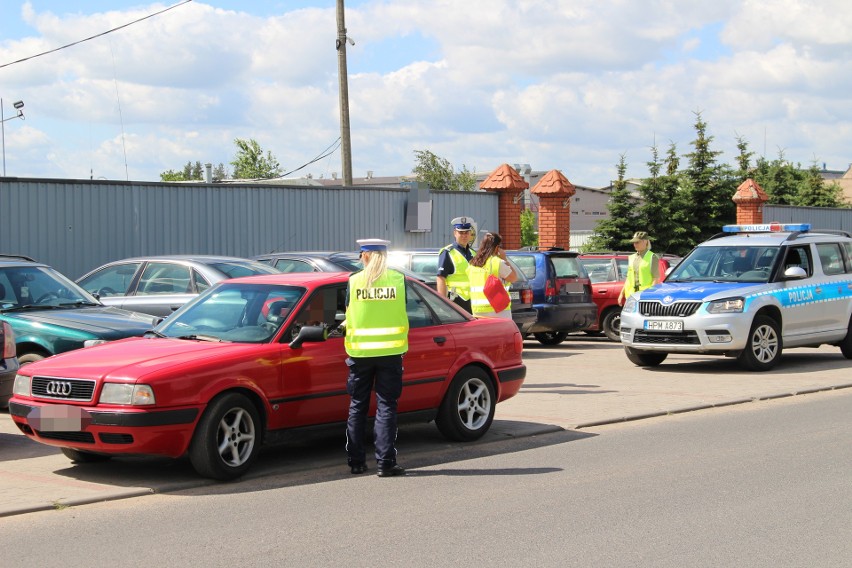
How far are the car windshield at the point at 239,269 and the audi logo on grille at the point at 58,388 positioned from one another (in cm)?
667

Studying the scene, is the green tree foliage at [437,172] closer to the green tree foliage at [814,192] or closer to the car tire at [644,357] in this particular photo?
the green tree foliage at [814,192]

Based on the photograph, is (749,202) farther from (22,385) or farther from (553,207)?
(22,385)

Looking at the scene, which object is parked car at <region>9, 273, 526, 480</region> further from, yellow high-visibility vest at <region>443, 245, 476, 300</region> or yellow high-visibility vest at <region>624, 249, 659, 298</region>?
yellow high-visibility vest at <region>624, 249, 659, 298</region>

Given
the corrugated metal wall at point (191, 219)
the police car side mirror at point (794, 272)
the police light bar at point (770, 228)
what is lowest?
the police car side mirror at point (794, 272)

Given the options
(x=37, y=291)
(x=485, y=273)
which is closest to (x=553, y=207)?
(x=485, y=273)

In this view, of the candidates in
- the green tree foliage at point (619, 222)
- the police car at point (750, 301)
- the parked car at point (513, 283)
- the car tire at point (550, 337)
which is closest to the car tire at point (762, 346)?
the police car at point (750, 301)

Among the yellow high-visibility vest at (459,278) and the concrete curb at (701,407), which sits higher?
the yellow high-visibility vest at (459,278)

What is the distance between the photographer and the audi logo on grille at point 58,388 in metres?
7.84

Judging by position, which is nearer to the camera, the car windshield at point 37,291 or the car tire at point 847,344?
the car windshield at point 37,291

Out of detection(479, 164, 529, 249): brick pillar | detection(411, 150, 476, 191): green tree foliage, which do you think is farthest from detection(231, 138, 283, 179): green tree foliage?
detection(479, 164, 529, 249): brick pillar

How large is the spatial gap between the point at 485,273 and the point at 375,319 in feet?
13.4

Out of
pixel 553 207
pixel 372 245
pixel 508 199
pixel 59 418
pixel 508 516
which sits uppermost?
pixel 508 199

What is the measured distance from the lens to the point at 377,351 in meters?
8.20

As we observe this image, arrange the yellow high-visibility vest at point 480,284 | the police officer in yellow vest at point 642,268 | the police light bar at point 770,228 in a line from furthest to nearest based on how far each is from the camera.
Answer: the police officer in yellow vest at point 642,268
the police light bar at point 770,228
the yellow high-visibility vest at point 480,284
